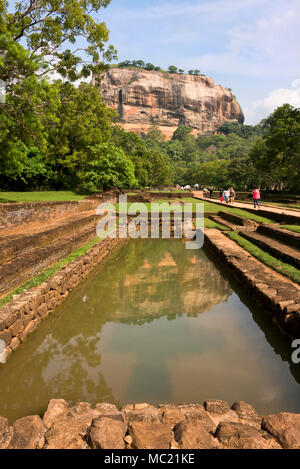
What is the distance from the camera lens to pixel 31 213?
11273mm

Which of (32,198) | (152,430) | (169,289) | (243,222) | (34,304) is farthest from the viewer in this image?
(32,198)

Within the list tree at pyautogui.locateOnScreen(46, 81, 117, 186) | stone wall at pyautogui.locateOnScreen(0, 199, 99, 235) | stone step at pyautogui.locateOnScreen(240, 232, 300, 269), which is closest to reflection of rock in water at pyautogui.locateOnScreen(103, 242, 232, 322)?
stone step at pyautogui.locateOnScreen(240, 232, 300, 269)

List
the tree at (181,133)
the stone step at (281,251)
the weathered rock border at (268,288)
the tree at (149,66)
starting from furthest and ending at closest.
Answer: the tree at (149,66) < the tree at (181,133) < the stone step at (281,251) < the weathered rock border at (268,288)

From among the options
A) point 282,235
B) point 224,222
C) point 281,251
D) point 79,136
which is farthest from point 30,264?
point 79,136

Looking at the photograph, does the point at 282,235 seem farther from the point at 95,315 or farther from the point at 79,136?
the point at 79,136

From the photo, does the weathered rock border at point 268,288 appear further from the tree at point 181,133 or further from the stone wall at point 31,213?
the tree at point 181,133

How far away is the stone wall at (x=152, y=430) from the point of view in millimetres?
2158

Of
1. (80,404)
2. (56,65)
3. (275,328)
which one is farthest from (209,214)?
(80,404)

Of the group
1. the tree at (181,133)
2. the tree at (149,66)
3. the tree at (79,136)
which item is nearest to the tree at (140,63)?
the tree at (149,66)

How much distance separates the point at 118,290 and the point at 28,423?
4.24m

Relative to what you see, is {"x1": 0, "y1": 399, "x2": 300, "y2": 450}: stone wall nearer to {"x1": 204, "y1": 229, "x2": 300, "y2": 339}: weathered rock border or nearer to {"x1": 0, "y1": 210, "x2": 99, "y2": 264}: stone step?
{"x1": 204, "y1": 229, "x2": 300, "y2": 339}: weathered rock border

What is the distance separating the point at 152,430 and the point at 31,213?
34.1 feet

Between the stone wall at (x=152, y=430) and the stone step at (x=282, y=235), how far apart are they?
22.6 ft
